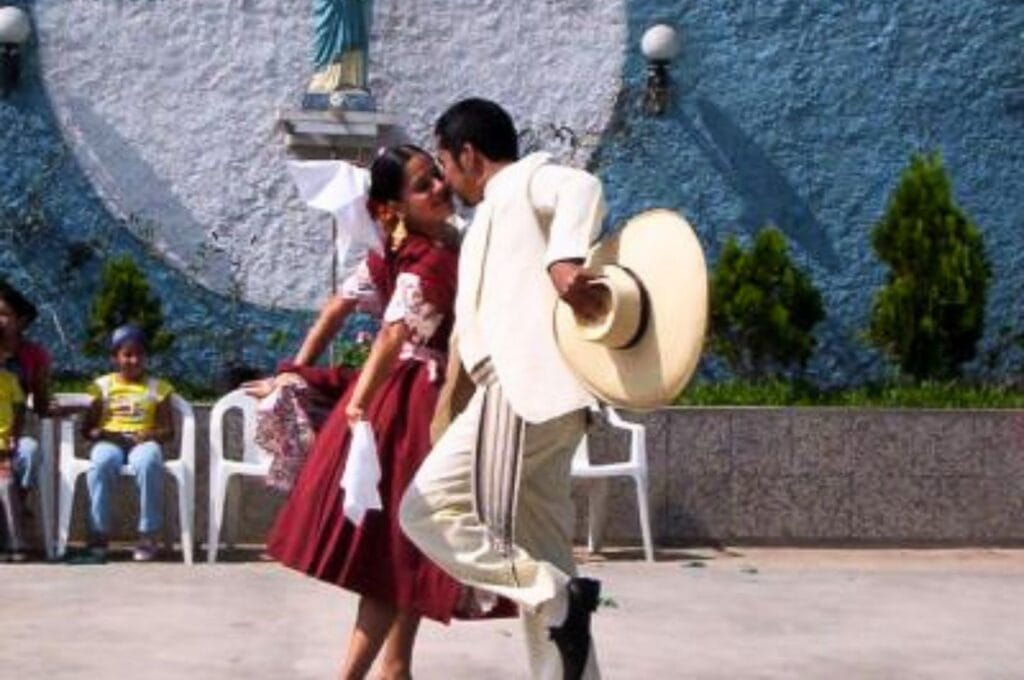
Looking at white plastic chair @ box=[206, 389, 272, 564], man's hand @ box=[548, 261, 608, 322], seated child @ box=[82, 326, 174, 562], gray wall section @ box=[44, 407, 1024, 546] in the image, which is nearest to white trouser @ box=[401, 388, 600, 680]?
man's hand @ box=[548, 261, 608, 322]

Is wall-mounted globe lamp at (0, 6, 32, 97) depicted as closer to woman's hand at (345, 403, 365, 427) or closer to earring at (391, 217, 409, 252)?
earring at (391, 217, 409, 252)

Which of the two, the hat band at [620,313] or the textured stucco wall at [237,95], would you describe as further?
the textured stucco wall at [237,95]

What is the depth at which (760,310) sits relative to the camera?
36.4 feet

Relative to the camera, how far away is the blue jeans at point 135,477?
891cm

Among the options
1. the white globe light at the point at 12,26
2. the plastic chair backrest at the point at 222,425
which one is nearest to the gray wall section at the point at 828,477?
the plastic chair backrest at the point at 222,425

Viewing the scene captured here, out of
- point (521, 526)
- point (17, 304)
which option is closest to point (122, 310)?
point (17, 304)

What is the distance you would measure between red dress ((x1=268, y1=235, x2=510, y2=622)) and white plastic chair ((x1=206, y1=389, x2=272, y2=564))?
10.5 feet

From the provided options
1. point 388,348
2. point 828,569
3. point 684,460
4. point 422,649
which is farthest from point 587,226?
point 684,460

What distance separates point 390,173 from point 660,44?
19.4 ft

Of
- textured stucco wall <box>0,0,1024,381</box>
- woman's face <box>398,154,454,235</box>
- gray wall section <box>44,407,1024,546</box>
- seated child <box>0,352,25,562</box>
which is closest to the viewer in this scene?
woman's face <box>398,154,454,235</box>

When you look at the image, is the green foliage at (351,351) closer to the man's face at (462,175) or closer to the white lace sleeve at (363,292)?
the white lace sleeve at (363,292)

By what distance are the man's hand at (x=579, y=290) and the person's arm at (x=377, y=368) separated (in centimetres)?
86

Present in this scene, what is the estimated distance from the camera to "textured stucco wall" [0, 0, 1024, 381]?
1141 cm

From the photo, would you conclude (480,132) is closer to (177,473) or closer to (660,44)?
(177,473)
